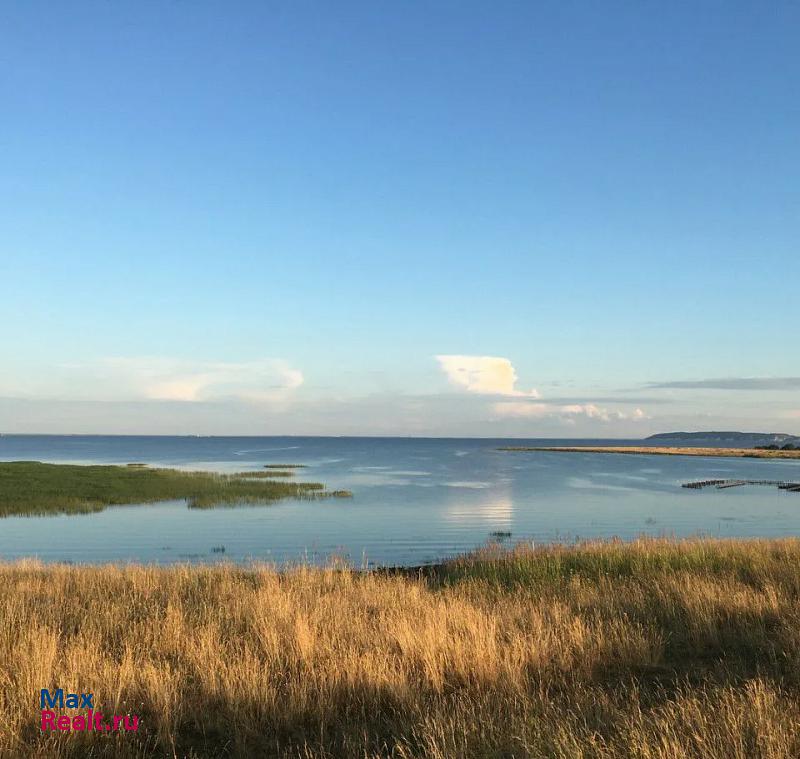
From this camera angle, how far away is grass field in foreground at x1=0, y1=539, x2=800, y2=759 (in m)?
5.96

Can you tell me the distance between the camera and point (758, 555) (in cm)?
1691

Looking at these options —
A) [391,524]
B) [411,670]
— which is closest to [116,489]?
[391,524]

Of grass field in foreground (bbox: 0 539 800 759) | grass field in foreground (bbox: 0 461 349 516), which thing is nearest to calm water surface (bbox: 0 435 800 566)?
grass field in foreground (bbox: 0 461 349 516)

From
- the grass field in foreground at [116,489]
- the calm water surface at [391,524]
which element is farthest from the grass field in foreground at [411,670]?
the grass field in foreground at [116,489]

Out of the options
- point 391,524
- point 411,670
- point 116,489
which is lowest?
point 391,524

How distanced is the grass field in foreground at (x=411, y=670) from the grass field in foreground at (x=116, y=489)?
1164 inches

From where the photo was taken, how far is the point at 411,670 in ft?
26.0

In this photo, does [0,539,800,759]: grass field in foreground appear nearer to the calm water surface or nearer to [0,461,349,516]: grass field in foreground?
the calm water surface

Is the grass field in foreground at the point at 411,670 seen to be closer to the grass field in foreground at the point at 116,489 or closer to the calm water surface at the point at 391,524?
the calm water surface at the point at 391,524

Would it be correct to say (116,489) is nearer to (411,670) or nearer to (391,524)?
(391,524)

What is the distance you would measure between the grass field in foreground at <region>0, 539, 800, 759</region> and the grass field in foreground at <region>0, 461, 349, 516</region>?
2957 centimetres

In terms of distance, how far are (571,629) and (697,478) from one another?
74302 millimetres

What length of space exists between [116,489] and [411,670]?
45157 millimetres

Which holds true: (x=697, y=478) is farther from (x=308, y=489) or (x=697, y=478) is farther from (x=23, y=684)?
(x=23, y=684)
